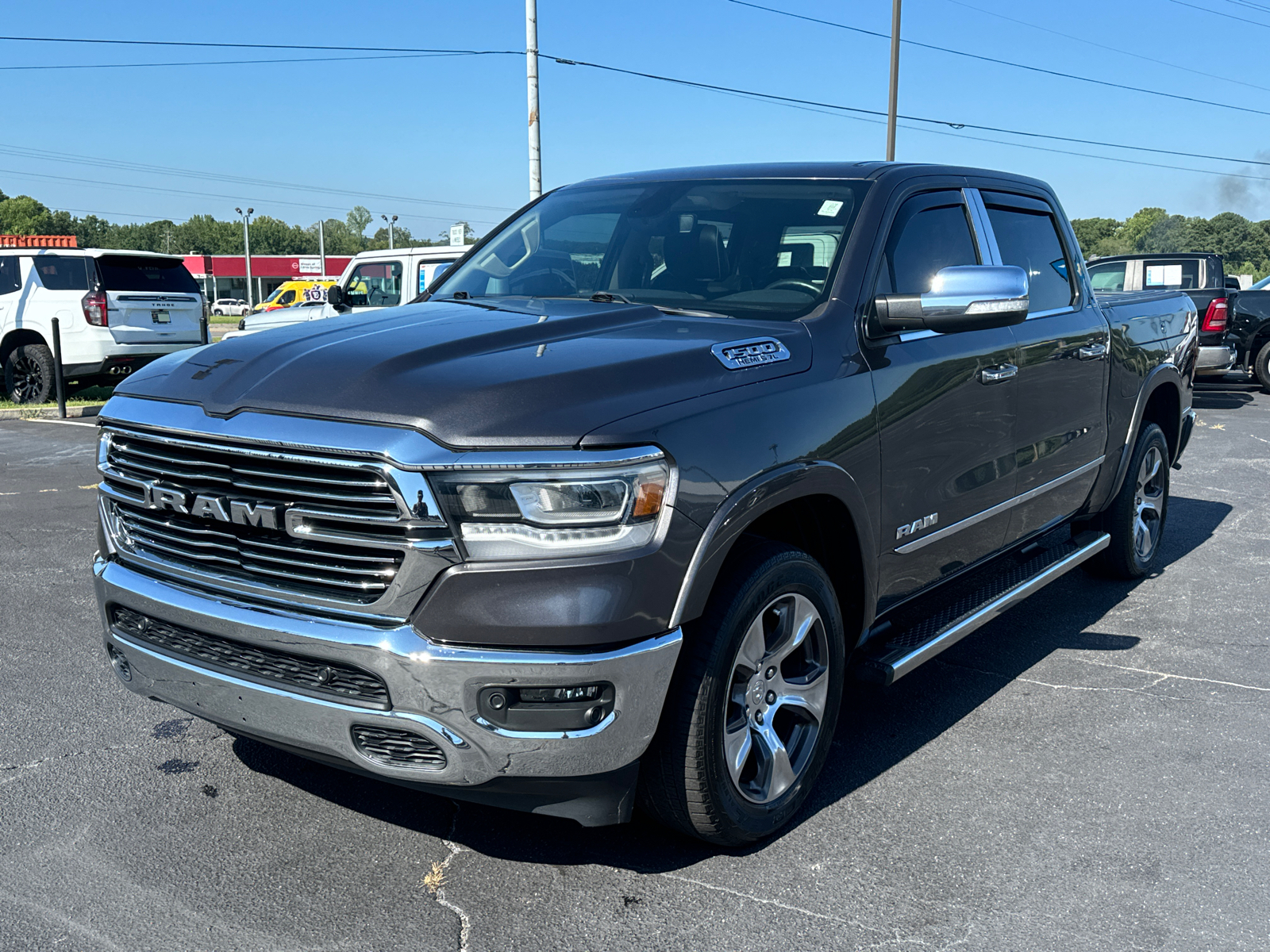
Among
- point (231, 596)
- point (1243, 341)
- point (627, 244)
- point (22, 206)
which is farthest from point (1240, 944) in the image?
point (22, 206)

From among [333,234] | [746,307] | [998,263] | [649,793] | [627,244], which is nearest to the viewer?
[649,793]

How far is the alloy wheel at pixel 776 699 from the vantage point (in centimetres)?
304

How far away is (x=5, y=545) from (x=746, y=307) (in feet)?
16.9

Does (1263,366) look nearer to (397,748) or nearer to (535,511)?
(535,511)

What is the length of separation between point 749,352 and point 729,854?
4.59 feet

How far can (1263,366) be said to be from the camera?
16.5 metres

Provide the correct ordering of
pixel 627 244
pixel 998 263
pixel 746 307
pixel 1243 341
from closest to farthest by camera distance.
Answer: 1. pixel 746 307
2. pixel 627 244
3. pixel 998 263
4. pixel 1243 341

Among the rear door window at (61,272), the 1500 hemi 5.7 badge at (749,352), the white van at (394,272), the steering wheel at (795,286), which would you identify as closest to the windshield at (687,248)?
the steering wheel at (795,286)

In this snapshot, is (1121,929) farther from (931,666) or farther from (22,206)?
(22,206)

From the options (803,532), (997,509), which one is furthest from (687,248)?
(997,509)

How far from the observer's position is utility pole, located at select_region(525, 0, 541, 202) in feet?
61.9

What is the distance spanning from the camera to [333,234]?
17275 cm

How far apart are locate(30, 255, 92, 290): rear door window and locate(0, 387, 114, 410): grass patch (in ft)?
4.85

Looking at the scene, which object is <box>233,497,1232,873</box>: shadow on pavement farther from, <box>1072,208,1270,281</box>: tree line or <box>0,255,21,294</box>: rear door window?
<box>1072,208,1270,281</box>: tree line
